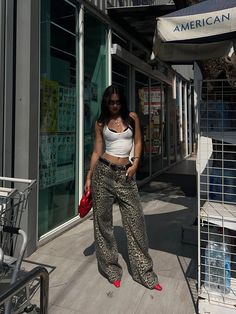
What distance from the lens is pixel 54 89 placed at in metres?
4.77

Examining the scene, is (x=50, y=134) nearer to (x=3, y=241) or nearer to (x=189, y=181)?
(x=3, y=241)

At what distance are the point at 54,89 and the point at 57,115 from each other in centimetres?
35

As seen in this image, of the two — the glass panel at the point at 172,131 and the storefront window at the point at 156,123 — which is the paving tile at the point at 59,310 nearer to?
the storefront window at the point at 156,123

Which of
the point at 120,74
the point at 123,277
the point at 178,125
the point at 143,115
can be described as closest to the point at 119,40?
the point at 120,74

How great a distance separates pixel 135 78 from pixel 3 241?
6.17 m

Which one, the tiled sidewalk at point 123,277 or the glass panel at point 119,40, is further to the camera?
the glass panel at point 119,40

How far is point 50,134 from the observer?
469cm

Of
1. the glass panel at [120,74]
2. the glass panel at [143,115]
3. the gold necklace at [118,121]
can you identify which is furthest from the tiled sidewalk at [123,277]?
the glass panel at [143,115]

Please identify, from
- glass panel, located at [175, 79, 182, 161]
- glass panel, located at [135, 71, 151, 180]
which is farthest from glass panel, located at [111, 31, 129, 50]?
glass panel, located at [175, 79, 182, 161]

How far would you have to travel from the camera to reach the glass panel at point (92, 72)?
5777 millimetres

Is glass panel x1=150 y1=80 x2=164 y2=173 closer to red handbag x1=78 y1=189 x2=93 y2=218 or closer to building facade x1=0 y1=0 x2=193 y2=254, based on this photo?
building facade x1=0 y1=0 x2=193 y2=254

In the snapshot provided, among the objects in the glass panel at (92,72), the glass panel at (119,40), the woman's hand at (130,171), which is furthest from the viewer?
the glass panel at (119,40)

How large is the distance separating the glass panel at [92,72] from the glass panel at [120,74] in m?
0.56

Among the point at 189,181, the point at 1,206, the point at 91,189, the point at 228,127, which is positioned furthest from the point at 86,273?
the point at 189,181
